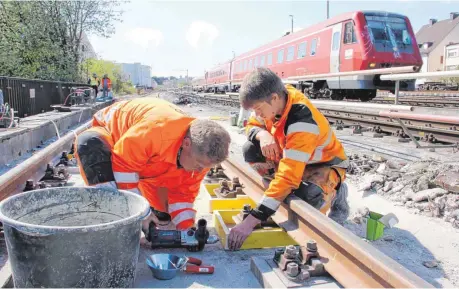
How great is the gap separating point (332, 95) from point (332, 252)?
14032 millimetres

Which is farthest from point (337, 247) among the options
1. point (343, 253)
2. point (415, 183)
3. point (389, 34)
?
point (389, 34)

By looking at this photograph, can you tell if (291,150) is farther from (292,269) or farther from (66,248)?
(66,248)

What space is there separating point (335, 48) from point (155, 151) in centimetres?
1328

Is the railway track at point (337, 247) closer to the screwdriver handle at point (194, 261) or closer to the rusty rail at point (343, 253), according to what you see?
the rusty rail at point (343, 253)

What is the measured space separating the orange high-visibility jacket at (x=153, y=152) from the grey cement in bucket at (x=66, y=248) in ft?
1.46

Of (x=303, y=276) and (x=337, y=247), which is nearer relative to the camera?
(x=303, y=276)

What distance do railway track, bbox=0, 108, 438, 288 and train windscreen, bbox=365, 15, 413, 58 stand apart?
11349mm

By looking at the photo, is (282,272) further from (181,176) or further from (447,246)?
(447,246)

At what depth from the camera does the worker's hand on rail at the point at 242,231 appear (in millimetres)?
2883

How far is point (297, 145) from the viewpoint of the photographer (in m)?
2.99

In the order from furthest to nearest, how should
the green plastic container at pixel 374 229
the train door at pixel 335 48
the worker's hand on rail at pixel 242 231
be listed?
the train door at pixel 335 48
the green plastic container at pixel 374 229
the worker's hand on rail at pixel 242 231

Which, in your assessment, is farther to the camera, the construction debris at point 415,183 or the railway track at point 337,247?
the construction debris at point 415,183

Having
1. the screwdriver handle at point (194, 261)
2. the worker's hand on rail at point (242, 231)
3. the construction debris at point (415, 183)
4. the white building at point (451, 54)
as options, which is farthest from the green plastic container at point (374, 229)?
the white building at point (451, 54)

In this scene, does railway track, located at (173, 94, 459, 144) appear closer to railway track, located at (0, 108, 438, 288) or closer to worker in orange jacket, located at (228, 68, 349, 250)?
worker in orange jacket, located at (228, 68, 349, 250)
